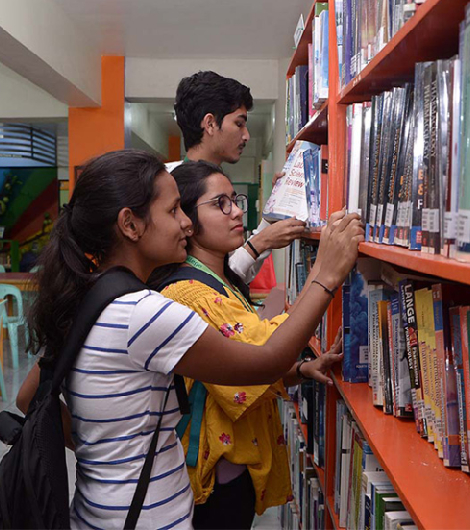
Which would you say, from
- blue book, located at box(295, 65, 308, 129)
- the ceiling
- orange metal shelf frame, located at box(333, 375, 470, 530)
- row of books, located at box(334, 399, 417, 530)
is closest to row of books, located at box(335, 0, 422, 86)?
blue book, located at box(295, 65, 308, 129)

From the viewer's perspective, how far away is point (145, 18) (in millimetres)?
5078

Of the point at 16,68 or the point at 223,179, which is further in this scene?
the point at 16,68

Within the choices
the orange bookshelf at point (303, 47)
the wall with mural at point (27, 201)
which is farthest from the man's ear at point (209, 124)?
the wall with mural at point (27, 201)

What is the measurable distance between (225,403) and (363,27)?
2.97 feet

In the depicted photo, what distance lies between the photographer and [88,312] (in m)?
1.06

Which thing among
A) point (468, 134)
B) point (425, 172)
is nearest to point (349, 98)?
point (425, 172)

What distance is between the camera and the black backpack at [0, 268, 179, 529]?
102 centimetres

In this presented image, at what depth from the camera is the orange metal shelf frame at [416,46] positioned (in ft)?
2.67

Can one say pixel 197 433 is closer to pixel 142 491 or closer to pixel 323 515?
pixel 142 491

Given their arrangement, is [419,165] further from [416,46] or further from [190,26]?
[190,26]

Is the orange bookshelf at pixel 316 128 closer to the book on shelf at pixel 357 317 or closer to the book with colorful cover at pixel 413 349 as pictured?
the book on shelf at pixel 357 317

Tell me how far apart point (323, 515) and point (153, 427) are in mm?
916

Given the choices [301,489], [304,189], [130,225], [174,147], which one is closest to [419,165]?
[130,225]

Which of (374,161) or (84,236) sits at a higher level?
(374,161)
